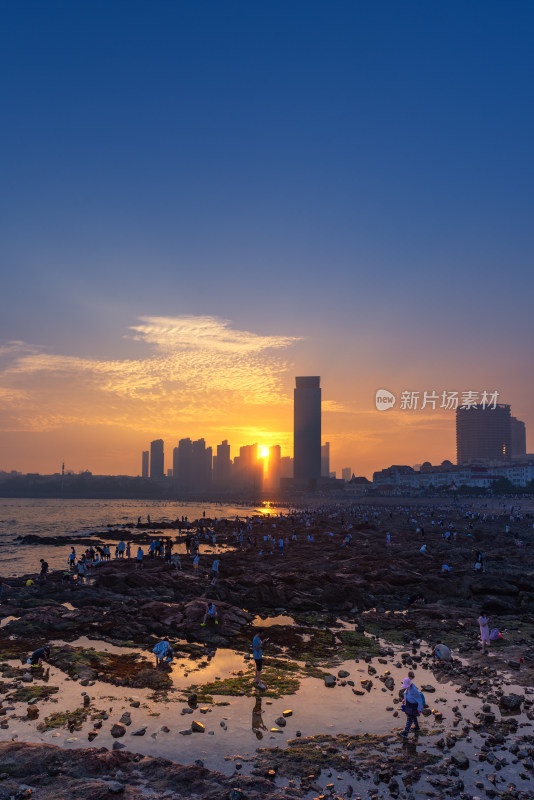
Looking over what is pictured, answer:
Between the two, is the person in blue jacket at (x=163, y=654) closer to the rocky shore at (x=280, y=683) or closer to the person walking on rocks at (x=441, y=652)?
the rocky shore at (x=280, y=683)

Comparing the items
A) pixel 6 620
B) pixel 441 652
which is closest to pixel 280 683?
pixel 441 652

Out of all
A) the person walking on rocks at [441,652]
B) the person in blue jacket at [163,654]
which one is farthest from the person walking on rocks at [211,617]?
the person walking on rocks at [441,652]

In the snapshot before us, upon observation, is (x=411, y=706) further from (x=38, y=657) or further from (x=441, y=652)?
(x=38, y=657)

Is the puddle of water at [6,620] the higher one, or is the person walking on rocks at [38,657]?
the person walking on rocks at [38,657]

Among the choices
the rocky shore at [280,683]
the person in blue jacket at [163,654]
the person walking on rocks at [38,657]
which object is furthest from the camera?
the person in blue jacket at [163,654]

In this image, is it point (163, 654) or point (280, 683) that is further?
point (163, 654)

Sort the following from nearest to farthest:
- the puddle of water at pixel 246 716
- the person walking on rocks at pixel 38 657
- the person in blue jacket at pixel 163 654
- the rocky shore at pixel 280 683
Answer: the rocky shore at pixel 280 683
the puddle of water at pixel 246 716
the person walking on rocks at pixel 38 657
the person in blue jacket at pixel 163 654

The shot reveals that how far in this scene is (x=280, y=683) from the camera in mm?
16984

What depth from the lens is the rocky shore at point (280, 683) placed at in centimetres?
1115

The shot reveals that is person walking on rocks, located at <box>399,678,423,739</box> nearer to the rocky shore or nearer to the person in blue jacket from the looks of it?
the rocky shore

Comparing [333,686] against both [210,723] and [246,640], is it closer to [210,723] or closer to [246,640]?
[210,723]

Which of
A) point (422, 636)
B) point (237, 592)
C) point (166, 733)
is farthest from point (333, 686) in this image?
point (237, 592)

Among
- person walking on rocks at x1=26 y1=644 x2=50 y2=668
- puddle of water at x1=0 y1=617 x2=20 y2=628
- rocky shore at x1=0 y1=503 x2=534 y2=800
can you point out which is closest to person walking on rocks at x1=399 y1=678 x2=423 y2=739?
rocky shore at x1=0 y1=503 x2=534 y2=800

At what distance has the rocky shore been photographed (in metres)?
11.1
